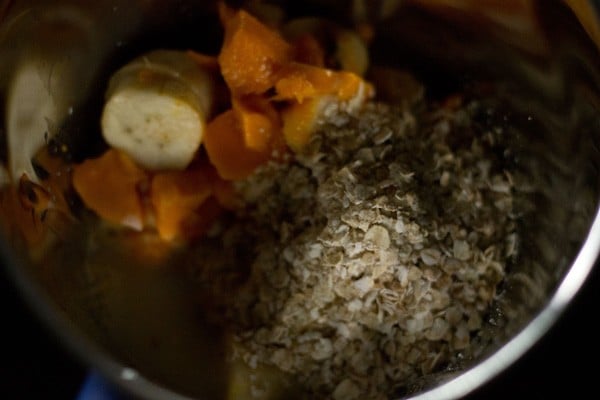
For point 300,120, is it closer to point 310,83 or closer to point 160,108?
point 310,83

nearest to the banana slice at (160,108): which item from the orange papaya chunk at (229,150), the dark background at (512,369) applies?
the orange papaya chunk at (229,150)

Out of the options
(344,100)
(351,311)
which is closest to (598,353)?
(351,311)

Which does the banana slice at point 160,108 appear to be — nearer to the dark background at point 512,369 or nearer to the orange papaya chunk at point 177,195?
the orange papaya chunk at point 177,195

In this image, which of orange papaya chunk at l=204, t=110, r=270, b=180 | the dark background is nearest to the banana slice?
orange papaya chunk at l=204, t=110, r=270, b=180

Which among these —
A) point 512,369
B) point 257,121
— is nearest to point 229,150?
point 257,121

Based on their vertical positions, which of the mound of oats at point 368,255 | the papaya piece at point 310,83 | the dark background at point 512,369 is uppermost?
the papaya piece at point 310,83

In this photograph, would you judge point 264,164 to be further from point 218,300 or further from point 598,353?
point 598,353

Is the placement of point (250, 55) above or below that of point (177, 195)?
above

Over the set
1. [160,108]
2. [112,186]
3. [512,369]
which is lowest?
[512,369]
